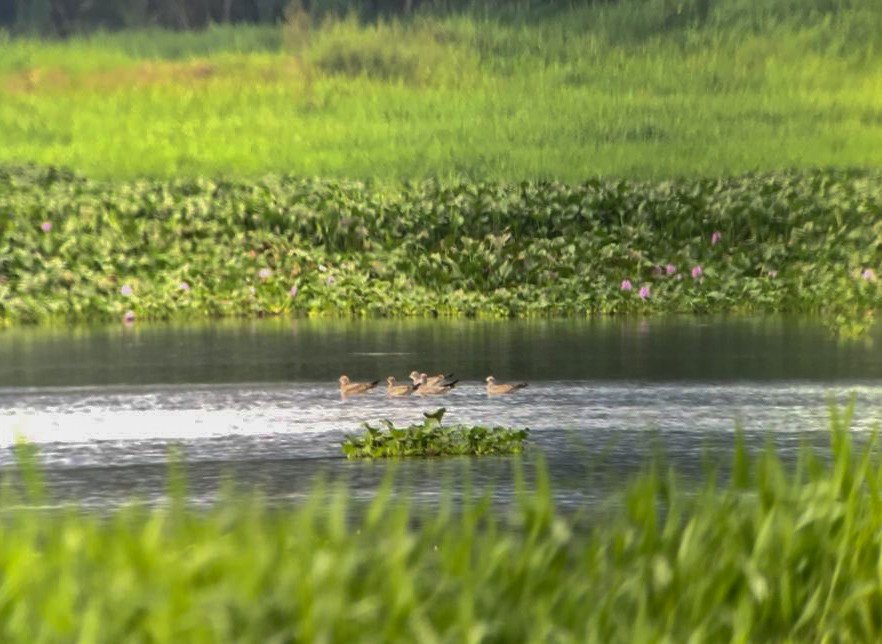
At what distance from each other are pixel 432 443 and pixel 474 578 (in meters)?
3.53

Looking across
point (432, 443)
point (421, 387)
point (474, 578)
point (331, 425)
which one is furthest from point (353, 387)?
point (474, 578)

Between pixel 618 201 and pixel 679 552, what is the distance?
1336cm

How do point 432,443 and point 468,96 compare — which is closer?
Result: point 432,443

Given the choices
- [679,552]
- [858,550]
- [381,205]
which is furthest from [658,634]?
[381,205]

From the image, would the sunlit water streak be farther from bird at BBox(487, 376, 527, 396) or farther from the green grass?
the green grass

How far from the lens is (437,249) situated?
17.3m

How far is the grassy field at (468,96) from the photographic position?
899 inches

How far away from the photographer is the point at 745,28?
91.0ft

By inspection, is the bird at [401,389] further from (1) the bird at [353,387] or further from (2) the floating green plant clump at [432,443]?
(2) the floating green plant clump at [432,443]

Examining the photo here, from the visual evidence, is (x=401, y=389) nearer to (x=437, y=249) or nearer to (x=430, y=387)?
(x=430, y=387)

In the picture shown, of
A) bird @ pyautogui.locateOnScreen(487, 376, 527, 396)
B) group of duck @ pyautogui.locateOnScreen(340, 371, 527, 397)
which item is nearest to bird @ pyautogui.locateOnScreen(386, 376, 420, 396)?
group of duck @ pyautogui.locateOnScreen(340, 371, 527, 397)

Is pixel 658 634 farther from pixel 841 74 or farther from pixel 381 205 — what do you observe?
pixel 841 74

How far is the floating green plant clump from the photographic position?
8.15 m

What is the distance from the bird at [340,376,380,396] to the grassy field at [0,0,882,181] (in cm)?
1088
